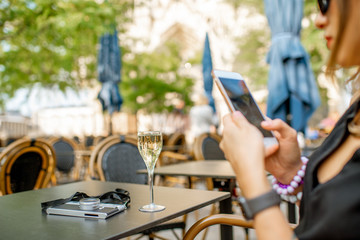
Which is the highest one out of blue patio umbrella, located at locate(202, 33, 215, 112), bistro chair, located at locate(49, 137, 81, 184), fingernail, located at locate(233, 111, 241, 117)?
blue patio umbrella, located at locate(202, 33, 215, 112)

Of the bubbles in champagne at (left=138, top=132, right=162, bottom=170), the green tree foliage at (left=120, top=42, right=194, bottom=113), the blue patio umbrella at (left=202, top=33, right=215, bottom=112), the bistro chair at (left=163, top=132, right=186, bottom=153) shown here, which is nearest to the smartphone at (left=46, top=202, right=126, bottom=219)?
the bubbles in champagne at (left=138, top=132, right=162, bottom=170)

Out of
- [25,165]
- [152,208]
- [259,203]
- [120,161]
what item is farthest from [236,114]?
[25,165]

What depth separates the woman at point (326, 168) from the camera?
77 centimetres

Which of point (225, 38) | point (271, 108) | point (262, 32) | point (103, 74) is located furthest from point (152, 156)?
point (225, 38)

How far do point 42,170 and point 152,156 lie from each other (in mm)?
2073

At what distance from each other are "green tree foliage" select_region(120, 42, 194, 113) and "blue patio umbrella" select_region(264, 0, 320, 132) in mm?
8158

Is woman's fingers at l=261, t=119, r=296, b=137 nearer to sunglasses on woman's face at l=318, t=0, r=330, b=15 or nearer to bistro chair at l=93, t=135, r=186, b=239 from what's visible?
sunglasses on woman's face at l=318, t=0, r=330, b=15

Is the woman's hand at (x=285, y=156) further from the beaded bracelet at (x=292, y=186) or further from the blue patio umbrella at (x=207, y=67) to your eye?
the blue patio umbrella at (x=207, y=67)

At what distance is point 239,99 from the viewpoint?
1.25m

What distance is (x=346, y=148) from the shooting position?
97 cm

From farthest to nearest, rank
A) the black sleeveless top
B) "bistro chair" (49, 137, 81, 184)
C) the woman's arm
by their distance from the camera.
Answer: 1. "bistro chair" (49, 137, 81, 184)
2. the woman's arm
3. the black sleeveless top

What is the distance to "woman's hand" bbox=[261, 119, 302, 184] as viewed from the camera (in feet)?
4.28

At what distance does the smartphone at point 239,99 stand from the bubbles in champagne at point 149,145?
15.1 inches

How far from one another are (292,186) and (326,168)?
38 cm
